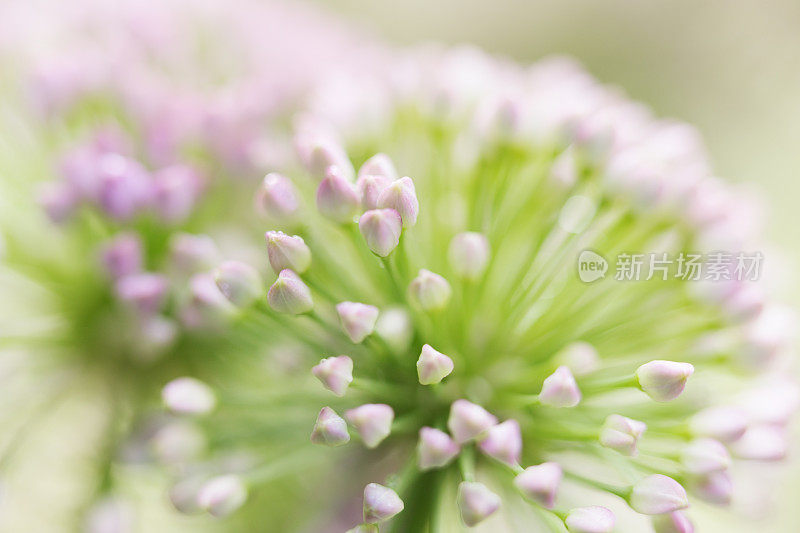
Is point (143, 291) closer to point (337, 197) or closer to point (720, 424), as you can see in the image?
point (337, 197)

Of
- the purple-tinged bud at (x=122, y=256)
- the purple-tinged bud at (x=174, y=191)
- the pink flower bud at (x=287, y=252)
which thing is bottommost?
the pink flower bud at (x=287, y=252)

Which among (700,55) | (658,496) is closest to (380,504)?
(658,496)

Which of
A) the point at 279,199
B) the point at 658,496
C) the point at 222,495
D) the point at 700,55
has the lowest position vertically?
the point at 222,495

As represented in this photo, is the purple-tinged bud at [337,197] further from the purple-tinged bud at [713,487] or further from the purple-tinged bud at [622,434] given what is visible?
the purple-tinged bud at [713,487]

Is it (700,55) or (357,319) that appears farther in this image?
(700,55)

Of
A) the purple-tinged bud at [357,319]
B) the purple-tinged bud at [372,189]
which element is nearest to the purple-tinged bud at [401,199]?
the purple-tinged bud at [372,189]

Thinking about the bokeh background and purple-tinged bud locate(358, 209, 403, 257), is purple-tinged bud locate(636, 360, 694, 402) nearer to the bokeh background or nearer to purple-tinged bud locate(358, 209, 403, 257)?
purple-tinged bud locate(358, 209, 403, 257)

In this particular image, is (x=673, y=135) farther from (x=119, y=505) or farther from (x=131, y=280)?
(x=119, y=505)
